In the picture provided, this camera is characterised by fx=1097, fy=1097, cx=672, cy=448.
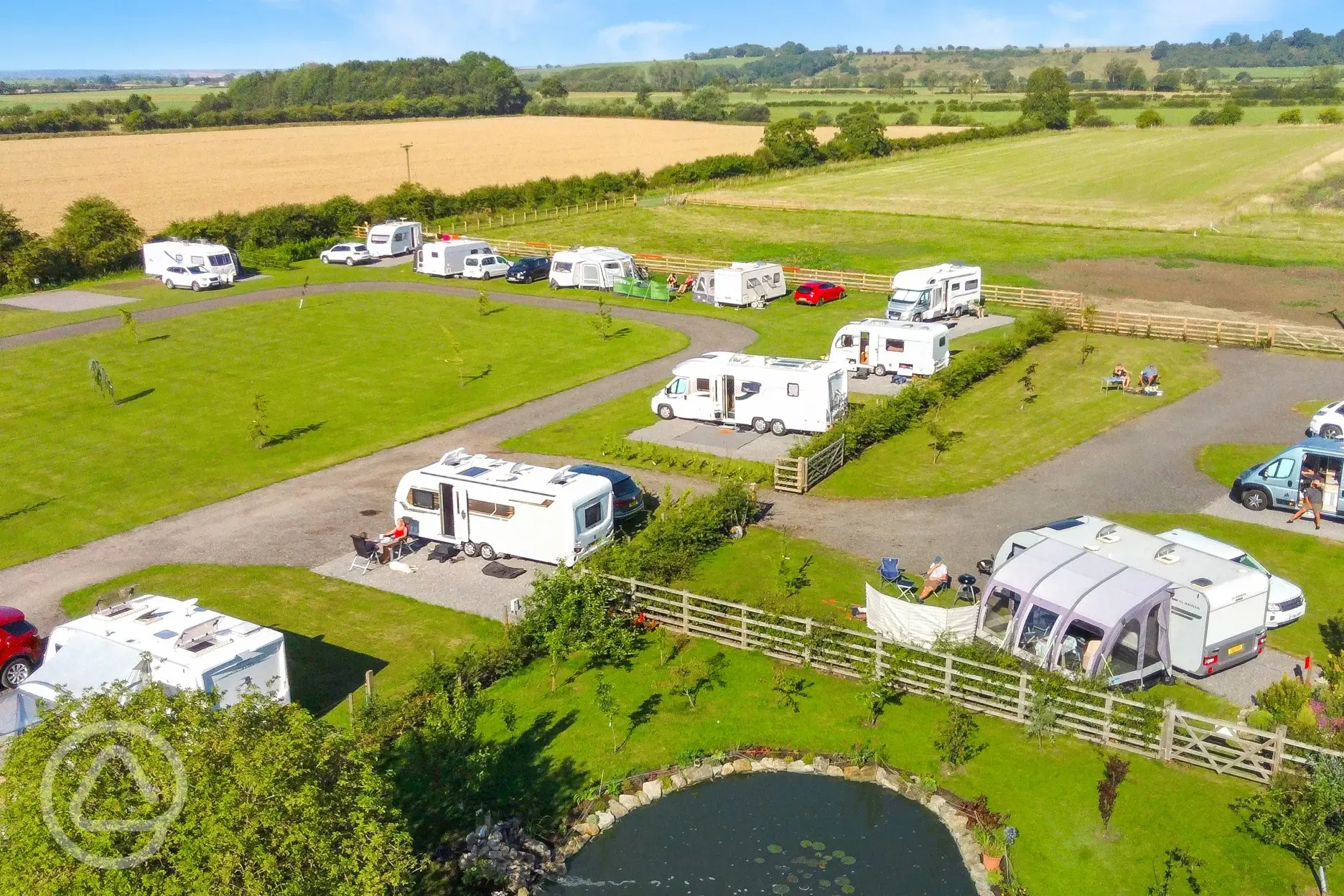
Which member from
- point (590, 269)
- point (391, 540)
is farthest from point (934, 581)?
point (590, 269)

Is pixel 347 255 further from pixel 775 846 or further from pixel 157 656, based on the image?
pixel 775 846

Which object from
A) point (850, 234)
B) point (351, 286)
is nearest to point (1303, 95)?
point (850, 234)

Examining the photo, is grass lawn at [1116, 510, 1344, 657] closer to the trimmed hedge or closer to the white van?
the white van

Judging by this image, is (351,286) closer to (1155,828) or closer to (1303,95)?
(1155,828)

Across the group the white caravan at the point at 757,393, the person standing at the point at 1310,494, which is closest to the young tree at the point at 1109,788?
the person standing at the point at 1310,494

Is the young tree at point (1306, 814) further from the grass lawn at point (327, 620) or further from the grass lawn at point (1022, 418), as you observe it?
the grass lawn at point (1022, 418)
